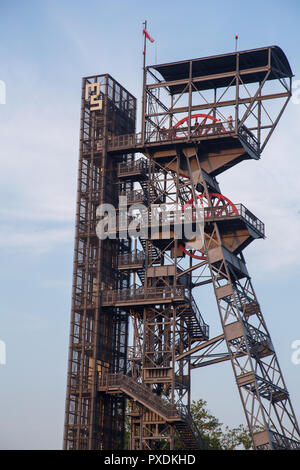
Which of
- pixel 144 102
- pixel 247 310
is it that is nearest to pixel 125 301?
pixel 247 310

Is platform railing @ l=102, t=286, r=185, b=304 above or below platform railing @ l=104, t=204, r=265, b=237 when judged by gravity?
below

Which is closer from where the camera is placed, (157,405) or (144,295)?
(157,405)

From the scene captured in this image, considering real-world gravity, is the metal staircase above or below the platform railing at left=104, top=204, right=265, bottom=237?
below

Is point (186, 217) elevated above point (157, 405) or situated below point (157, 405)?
above

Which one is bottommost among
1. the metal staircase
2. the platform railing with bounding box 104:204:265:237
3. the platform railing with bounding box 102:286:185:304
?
the metal staircase

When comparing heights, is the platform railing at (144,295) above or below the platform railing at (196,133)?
below

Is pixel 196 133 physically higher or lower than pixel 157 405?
higher

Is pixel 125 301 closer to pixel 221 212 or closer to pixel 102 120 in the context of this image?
pixel 221 212

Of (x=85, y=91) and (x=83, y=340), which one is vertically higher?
(x=85, y=91)

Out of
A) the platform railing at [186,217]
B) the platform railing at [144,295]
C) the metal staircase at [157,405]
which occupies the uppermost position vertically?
the platform railing at [186,217]

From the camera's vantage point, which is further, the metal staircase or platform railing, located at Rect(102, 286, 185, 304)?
platform railing, located at Rect(102, 286, 185, 304)

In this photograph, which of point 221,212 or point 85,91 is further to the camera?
point 85,91
